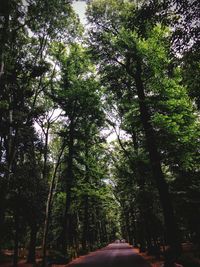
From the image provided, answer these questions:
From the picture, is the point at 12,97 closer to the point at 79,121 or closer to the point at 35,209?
the point at 35,209

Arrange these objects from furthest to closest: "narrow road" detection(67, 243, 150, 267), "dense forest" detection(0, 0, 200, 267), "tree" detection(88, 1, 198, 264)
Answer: "narrow road" detection(67, 243, 150, 267) → "tree" detection(88, 1, 198, 264) → "dense forest" detection(0, 0, 200, 267)

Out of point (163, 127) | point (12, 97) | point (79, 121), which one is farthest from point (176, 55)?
point (79, 121)

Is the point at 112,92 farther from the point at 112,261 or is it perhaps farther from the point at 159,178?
the point at 112,261

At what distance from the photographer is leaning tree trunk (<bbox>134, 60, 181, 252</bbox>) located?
41.5 ft

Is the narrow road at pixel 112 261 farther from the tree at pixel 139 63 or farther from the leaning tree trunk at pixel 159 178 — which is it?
the tree at pixel 139 63

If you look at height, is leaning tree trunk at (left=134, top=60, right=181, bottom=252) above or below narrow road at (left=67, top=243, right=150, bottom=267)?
above

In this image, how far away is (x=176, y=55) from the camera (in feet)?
25.8

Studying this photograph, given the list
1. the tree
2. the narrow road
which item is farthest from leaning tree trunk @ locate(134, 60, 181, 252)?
the narrow road

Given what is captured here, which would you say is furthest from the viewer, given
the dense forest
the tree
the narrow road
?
the narrow road

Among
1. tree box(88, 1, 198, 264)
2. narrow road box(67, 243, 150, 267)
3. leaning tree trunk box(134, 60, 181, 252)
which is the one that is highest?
tree box(88, 1, 198, 264)

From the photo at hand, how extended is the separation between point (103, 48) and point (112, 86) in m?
2.54

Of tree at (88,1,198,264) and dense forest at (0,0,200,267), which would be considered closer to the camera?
dense forest at (0,0,200,267)

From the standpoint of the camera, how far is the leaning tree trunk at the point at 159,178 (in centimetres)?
1265

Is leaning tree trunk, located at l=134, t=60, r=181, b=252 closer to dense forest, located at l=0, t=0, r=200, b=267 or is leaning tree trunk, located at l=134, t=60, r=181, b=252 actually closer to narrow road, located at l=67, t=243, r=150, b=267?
dense forest, located at l=0, t=0, r=200, b=267
